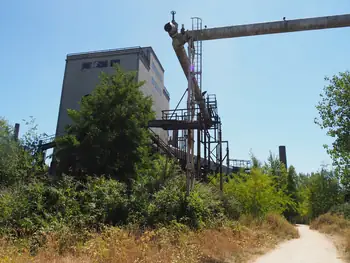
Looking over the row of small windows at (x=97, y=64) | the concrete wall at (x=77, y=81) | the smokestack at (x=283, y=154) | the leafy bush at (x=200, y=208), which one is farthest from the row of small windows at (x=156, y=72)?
the smokestack at (x=283, y=154)

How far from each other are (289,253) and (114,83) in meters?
14.6

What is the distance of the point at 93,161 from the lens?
17.3 metres

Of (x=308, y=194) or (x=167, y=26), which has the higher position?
(x=167, y=26)

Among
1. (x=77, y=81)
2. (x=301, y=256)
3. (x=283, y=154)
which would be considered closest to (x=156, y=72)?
(x=77, y=81)

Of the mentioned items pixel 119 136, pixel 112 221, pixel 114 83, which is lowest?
pixel 112 221

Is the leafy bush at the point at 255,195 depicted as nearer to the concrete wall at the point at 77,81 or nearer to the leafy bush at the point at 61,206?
the leafy bush at the point at 61,206

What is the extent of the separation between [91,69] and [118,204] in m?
21.0

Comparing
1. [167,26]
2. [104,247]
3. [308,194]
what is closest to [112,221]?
[104,247]

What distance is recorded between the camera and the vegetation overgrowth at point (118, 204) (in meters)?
7.94

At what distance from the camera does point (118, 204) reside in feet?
38.9

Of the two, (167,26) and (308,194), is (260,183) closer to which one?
(167,26)

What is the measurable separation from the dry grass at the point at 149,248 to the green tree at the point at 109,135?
26.3 ft

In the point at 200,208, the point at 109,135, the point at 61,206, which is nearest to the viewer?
the point at 61,206

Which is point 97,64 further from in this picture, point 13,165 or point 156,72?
point 13,165
